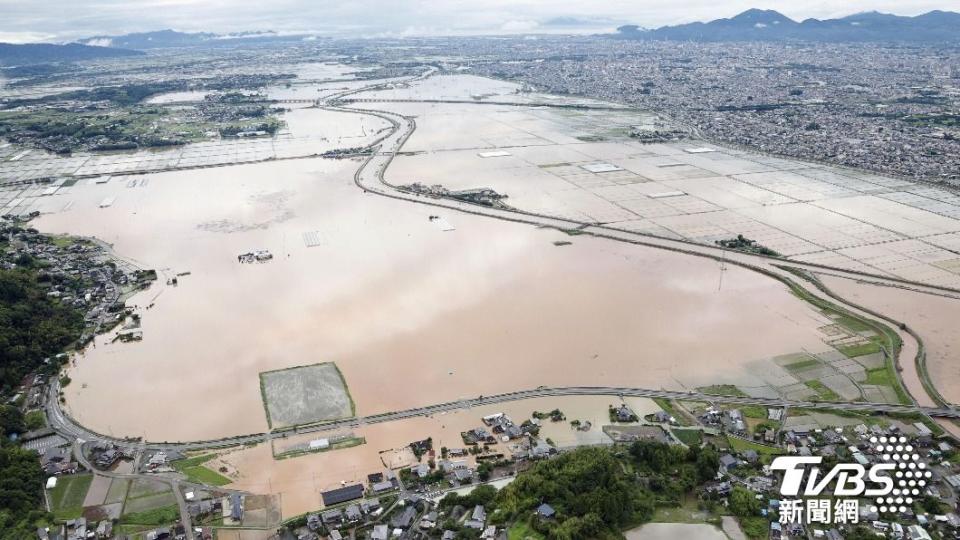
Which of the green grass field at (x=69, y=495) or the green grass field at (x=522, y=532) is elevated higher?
the green grass field at (x=522, y=532)

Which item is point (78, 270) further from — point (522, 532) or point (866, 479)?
point (866, 479)

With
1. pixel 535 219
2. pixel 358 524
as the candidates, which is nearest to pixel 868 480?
pixel 358 524

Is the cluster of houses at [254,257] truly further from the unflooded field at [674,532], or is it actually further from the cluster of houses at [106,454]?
the unflooded field at [674,532]

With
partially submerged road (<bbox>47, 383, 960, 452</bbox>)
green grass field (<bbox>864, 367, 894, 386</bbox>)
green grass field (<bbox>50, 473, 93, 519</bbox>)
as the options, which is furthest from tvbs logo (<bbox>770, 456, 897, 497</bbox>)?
green grass field (<bbox>50, 473, 93, 519</bbox>)

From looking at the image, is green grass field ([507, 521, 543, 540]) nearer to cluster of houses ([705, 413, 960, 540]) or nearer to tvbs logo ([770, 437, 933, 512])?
cluster of houses ([705, 413, 960, 540])

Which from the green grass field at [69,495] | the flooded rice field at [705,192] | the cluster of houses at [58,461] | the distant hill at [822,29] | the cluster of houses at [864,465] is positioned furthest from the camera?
the distant hill at [822,29]

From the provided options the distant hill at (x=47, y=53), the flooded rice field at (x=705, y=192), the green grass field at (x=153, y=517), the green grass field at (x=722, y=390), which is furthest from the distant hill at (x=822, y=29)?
the green grass field at (x=153, y=517)

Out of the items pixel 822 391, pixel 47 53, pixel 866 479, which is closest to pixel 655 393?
pixel 822 391
